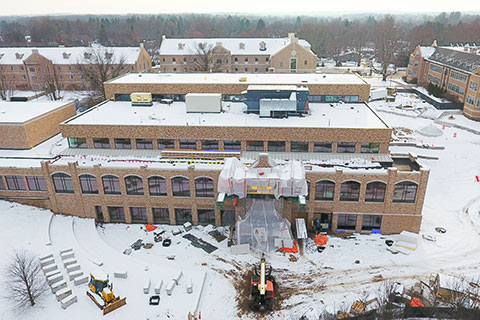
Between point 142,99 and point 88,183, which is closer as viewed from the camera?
point 88,183

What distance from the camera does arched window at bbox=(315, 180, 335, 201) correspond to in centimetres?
3519

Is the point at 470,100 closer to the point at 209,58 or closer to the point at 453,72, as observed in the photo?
the point at 453,72

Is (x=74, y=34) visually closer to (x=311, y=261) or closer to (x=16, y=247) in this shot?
(x=16, y=247)

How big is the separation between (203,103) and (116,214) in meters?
16.3

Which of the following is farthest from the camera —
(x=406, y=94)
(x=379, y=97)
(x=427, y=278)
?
(x=406, y=94)

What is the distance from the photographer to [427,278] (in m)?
30.5

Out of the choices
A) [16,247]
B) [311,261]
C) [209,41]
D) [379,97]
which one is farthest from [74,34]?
[311,261]

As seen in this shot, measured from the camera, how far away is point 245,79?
48.1 meters

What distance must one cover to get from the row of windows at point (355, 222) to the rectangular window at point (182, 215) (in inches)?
619

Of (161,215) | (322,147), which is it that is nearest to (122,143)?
(161,215)

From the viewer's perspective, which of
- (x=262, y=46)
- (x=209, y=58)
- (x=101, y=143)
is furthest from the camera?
(x=262, y=46)

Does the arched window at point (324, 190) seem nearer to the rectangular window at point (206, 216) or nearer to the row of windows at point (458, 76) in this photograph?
the rectangular window at point (206, 216)

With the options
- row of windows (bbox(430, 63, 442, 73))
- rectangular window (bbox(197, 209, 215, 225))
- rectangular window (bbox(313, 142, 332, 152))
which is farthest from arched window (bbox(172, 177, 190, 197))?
row of windows (bbox(430, 63, 442, 73))

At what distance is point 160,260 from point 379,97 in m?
68.5
